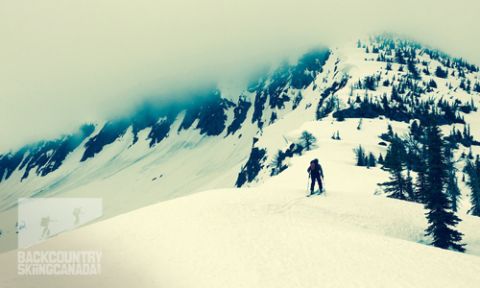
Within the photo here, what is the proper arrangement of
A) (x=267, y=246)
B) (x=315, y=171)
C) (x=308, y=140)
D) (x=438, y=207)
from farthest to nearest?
(x=308, y=140) < (x=315, y=171) < (x=438, y=207) < (x=267, y=246)

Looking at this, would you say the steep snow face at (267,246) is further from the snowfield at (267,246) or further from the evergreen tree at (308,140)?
the evergreen tree at (308,140)

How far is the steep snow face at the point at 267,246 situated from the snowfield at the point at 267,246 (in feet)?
0.16

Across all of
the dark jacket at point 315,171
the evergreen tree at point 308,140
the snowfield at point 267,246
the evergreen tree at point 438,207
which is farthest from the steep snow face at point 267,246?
the evergreen tree at point 308,140

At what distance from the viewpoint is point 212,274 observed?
17219 millimetres

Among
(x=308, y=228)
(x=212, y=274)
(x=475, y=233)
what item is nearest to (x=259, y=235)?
(x=308, y=228)

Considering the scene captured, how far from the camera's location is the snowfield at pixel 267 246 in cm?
1712

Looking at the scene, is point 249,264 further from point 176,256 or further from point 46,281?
point 46,281

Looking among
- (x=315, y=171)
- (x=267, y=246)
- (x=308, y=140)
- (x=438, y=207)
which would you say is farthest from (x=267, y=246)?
(x=308, y=140)

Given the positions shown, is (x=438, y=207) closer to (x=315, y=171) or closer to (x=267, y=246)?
(x=315, y=171)

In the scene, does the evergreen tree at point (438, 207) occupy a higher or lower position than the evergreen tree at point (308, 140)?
lower

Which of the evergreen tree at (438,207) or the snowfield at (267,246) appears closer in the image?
the snowfield at (267,246)

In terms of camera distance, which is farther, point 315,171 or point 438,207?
point 315,171

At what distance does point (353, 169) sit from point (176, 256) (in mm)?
79431

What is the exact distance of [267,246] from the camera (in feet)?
65.3
